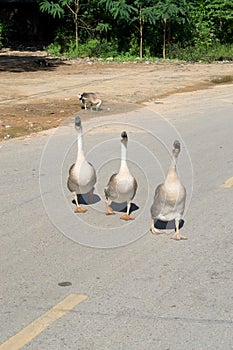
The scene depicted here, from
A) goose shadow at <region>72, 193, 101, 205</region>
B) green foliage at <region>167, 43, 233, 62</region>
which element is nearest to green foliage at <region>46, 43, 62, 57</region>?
green foliage at <region>167, 43, 233, 62</region>

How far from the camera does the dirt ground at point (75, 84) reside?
1473cm

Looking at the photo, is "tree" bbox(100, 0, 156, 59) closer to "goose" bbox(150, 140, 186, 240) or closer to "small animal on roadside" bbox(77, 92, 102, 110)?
"small animal on roadside" bbox(77, 92, 102, 110)

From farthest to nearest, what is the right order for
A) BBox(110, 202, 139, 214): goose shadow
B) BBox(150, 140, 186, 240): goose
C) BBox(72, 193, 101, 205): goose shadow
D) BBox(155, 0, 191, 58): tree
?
BBox(155, 0, 191, 58): tree, BBox(72, 193, 101, 205): goose shadow, BBox(110, 202, 139, 214): goose shadow, BBox(150, 140, 186, 240): goose

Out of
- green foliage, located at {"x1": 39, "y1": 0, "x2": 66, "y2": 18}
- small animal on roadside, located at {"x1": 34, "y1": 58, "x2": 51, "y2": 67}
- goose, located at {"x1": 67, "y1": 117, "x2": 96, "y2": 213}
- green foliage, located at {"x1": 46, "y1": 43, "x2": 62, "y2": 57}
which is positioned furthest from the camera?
green foliage, located at {"x1": 46, "y1": 43, "x2": 62, "y2": 57}

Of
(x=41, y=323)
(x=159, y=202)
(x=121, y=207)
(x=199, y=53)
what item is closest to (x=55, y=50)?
(x=199, y=53)

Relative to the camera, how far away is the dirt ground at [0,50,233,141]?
48.3ft

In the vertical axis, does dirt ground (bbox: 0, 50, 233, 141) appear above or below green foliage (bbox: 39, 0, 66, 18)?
below

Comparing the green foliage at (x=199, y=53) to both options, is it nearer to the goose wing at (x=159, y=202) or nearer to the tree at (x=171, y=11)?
the tree at (x=171, y=11)

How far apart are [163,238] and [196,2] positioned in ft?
87.8

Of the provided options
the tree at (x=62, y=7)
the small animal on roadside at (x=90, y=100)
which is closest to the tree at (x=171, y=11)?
the tree at (x=62, y=7)

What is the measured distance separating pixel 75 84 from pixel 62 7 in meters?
12.2

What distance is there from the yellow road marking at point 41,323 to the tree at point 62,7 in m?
26.4

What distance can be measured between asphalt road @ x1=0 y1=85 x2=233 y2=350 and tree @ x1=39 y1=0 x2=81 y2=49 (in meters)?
21.0

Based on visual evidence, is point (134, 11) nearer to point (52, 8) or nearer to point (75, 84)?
point (52, 8)
